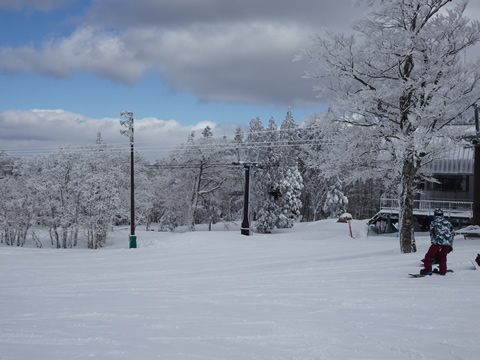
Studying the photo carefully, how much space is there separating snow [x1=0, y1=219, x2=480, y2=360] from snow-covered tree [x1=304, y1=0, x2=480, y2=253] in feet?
13.2

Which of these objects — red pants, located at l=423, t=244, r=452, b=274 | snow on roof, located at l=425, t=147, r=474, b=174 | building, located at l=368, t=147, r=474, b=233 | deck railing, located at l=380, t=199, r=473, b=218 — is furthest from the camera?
snow on roof, located at l=425, t=147, r=474, b=174

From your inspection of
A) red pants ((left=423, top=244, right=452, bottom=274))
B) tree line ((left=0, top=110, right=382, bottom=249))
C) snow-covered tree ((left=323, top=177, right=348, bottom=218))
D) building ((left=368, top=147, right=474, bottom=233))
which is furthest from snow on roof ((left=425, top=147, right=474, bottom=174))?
→ red pants ((left=423, top=244, right=452, bottom=274))

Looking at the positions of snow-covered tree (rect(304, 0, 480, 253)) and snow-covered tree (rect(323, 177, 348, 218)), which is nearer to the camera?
snow-covered tree (rect(304, 0, 480, 253))

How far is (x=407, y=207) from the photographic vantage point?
16234 millimetres

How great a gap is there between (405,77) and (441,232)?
22.3 ft

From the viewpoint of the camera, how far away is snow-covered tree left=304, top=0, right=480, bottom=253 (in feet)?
49.4

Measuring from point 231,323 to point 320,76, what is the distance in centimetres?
1180

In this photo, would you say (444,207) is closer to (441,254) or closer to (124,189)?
(441,254)

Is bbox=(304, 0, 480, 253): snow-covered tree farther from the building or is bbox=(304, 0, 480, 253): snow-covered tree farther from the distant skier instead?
the building

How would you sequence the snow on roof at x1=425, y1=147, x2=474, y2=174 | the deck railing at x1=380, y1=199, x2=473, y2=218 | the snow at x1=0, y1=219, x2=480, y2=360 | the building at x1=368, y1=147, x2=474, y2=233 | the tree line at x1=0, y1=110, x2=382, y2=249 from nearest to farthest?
the snow at x1=0, y1=219, x2=480, y2=360
the deck railing at x1=380, y1=199, x2=473, y2=218
the building at x1=368, y1=147, x2=474, y2=233
the snow on roof at x1=425, y1=147, x2=474, y2=174
the tree line at x1=0, y1=110, x2=382, y2=249

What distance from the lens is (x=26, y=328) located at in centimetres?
732

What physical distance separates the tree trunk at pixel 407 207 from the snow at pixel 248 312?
180cm

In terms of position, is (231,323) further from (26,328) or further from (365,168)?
(365,168)

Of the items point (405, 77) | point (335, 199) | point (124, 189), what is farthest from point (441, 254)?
point (335, 199)
